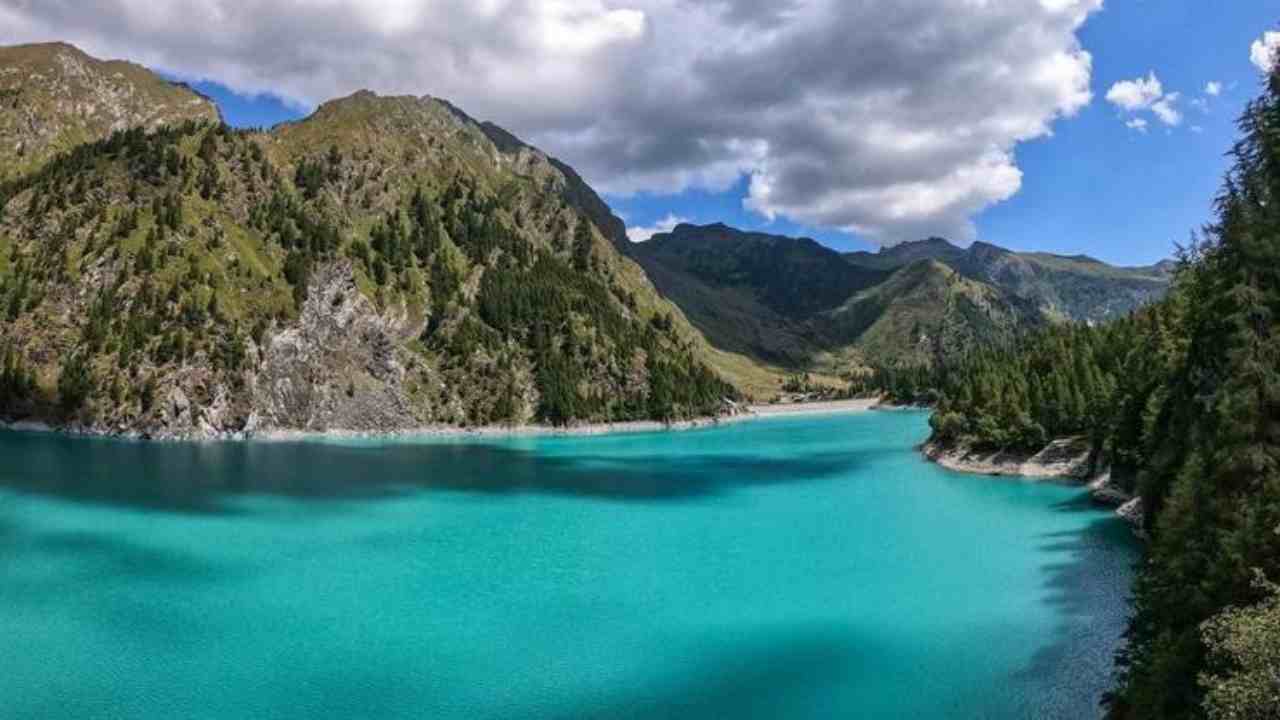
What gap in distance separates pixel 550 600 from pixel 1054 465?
265 feet

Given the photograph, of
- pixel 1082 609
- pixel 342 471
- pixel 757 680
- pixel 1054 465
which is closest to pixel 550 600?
pixel 757 680

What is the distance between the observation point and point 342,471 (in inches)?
4813

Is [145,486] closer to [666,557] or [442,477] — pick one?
[442,477]

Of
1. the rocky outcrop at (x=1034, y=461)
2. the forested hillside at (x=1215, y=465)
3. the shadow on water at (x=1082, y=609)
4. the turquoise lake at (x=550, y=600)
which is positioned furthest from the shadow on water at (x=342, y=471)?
the forested hillside at (x=1215, y=465)

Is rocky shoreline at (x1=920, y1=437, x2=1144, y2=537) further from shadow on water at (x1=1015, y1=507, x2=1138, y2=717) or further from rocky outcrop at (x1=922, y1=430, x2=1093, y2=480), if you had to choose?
shadow on water at (x1=1015, y1=507, x2=1138, y2=717)

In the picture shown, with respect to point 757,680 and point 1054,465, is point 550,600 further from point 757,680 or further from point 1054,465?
point 1054,465

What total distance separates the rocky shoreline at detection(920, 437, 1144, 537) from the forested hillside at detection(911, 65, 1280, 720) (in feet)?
9.94

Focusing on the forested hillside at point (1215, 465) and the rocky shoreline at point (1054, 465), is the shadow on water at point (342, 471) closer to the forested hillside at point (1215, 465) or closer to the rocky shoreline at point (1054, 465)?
the rocky shoreline at point (1054, 465)

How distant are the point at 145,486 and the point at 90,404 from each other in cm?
8677

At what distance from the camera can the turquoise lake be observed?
3734cm

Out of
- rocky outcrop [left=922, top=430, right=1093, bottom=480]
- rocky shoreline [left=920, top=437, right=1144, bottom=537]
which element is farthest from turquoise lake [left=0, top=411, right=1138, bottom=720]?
rocky outcrop [left=922, top=430, right=1093, bottom=480]

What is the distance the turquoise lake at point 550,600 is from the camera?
37344mm

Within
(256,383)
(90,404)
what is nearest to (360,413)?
(256,383)

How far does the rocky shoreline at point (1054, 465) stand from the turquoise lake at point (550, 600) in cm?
330
